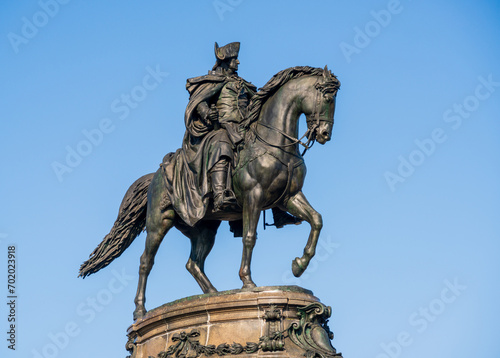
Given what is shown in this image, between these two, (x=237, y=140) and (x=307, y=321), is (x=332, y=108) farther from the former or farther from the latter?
(x=307, y=321)

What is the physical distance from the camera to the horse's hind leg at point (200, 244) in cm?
2312

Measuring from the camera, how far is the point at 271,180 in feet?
70.7

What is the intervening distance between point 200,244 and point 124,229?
1.84 m

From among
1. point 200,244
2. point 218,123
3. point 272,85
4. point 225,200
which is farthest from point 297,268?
point 272,85

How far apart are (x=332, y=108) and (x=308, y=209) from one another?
1.87 m

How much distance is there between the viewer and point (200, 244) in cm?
2338

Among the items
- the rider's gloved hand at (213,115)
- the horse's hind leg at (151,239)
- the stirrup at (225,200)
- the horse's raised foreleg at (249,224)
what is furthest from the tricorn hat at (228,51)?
the horse's raised foreleg at (249,224)

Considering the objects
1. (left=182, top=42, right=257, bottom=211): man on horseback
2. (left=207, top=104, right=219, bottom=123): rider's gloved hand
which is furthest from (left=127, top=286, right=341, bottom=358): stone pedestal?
(left=207, top=104, right=219, bottom=123): rider's gloved hand

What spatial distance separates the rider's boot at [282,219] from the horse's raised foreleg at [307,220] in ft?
2.74

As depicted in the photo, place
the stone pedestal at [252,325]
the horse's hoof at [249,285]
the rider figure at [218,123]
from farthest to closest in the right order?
the rider figure at [218,123], the horse's hoof at [249,285], the stone pedestal at [252,325]

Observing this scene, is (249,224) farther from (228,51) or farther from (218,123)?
(228,51)

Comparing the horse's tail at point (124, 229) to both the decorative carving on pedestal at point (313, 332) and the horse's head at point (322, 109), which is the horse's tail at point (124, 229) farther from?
the decorative carving on pedestal at point (313, 332)

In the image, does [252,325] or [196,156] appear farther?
[196,156]

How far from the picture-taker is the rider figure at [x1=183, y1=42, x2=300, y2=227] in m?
22.0
